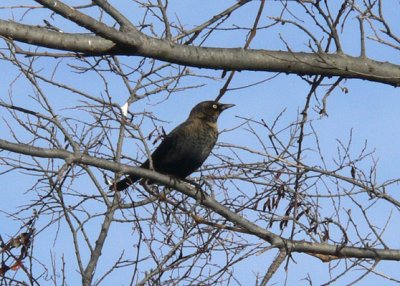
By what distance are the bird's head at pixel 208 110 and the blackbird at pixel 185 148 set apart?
3cm

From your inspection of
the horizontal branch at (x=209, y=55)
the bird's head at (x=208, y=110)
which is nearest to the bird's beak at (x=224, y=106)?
the bird's head at (x=208, y=110)

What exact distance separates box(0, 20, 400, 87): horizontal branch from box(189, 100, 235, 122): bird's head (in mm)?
2985

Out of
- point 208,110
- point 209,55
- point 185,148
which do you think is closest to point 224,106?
point 208,110

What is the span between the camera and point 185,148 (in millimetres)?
6957

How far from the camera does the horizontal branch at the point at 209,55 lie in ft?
11.7

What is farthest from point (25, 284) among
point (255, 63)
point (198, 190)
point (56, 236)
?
point (255, 63)

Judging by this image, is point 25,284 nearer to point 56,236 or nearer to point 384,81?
point 56,236

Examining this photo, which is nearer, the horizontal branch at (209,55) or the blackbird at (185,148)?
the horizontal branch at (209,55)

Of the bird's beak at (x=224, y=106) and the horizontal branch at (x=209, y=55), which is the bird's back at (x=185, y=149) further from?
the horizontal branch at (x=209, y=55)

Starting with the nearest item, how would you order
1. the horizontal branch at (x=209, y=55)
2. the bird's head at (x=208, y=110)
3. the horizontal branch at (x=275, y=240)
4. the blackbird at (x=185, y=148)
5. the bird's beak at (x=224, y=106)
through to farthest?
the horizontal branch at (x=209, y=55), the horizontal branch at (x=275, y=240), the blackbird at (x=185, y=148), the bird's head at (x=208, y=110), the bird's beak at (x=224, y=106)

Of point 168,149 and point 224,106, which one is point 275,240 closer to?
point 168,149

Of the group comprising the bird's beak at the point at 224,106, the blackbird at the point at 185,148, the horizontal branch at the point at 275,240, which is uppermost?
the bird's beak at the point at 224,106

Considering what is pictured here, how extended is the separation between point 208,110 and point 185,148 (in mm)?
713

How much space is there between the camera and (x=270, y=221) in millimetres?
5219
